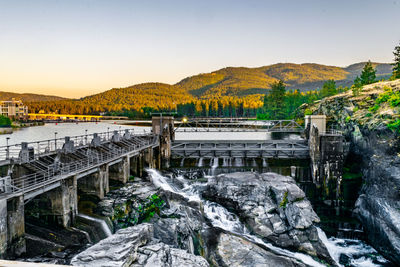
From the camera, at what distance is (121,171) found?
86.1 feet

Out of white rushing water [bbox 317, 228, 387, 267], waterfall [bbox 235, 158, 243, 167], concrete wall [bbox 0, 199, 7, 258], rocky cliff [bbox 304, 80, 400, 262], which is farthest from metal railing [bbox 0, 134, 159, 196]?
rocky cliff [bbox 304, 80, 400, 262]

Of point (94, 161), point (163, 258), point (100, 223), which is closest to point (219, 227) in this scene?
point (100, 223)

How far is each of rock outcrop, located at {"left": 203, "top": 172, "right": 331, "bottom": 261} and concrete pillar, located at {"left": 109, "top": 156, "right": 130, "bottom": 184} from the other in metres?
7.87

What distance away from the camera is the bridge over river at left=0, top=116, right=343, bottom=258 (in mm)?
13631

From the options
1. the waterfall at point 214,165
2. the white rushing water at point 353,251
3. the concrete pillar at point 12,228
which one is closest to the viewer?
the concrete pillar at point 12,228

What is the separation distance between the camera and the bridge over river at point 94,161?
44.7 feet

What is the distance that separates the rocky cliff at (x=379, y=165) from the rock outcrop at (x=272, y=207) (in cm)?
477

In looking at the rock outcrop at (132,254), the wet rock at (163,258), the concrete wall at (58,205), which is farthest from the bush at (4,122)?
the wet rock at (163,258)

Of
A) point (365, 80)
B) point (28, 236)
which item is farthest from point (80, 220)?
point (365, 80)

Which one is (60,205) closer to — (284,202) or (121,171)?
(121,171)

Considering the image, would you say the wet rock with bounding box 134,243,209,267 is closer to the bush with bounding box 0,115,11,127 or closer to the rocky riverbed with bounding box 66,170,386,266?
the rocky riverbed with bounding box 66,170,386,266

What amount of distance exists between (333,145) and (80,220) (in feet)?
83.6

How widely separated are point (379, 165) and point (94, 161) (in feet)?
82.2

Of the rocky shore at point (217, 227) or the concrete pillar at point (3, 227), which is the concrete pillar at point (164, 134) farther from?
the concrete pillar at point (3, 227)
